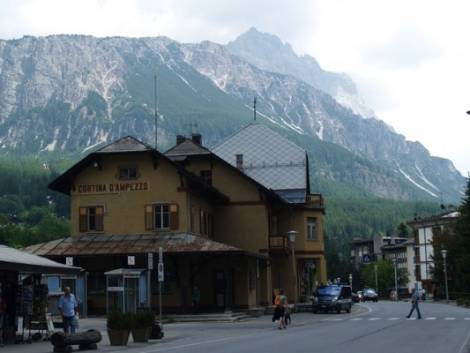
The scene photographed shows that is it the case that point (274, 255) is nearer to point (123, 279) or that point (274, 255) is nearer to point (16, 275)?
point (123, 279)

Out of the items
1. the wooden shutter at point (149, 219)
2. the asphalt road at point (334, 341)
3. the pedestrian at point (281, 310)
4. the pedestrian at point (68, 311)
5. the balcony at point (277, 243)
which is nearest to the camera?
the asphalt road at point (334, 341)

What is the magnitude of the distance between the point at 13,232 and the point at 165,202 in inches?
4410

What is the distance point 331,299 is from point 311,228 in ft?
39.0

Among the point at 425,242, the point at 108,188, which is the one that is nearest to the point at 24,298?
the point at 108,188

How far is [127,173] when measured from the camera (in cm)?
5122

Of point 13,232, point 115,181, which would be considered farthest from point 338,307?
point 13,232

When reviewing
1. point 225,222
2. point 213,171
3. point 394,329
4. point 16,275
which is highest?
point 213,171

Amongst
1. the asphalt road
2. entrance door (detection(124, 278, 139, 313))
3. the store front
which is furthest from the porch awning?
the store front

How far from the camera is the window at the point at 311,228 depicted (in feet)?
212

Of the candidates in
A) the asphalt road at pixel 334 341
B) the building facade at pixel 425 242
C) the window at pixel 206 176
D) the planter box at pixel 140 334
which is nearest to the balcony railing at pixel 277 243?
the window at pixel 206 176

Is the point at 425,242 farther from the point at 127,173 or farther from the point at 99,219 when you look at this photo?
the point at 99,219

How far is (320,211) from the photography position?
65812 mm

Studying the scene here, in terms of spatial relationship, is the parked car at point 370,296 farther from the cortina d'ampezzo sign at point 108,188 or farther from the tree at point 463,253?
the cortina d'ampezzo sign at point 108,188

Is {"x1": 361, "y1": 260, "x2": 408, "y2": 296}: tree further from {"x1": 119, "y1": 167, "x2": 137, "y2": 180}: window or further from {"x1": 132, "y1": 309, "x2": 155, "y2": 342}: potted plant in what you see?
{"x1": 132, "y1": 309, "x2": 155, "y2": 342}: potted plant
